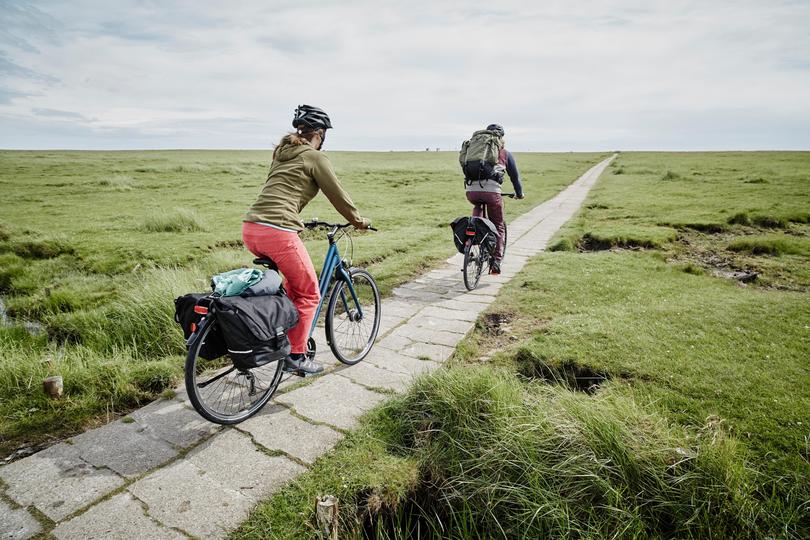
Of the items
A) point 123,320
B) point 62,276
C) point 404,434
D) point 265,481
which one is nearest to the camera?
point 265,481

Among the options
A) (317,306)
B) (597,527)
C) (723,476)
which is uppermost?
(317,306)

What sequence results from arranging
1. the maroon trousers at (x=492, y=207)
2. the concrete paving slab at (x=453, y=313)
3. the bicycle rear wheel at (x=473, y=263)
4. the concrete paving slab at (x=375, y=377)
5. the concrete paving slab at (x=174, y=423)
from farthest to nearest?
the maroon trousers at (x=492, y=207)
the bicycle rear wheel at (x=473, y=263)
the concrete paving slab at (x=453, y=313)
the concrete paving slab at (x=375, y=377)
the concrete paving slab at (x=174, y=423)

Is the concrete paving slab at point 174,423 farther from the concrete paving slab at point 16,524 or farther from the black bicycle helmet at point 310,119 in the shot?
the black bicycle helmet at point 310,119

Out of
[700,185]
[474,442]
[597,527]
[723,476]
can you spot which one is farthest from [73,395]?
[700,185]

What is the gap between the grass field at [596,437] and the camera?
2.42 m

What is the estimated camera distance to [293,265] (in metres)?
3.65

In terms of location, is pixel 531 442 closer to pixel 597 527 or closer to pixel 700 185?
pixel 597 527

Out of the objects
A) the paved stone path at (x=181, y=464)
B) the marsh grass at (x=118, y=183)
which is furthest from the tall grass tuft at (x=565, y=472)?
the marsh grass at (x=118, y=183)

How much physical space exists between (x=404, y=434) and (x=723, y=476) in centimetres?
201

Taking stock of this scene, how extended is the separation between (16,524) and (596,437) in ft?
11.3

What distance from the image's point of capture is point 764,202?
52.7 feet

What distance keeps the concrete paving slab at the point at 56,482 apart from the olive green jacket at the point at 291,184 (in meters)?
2.09

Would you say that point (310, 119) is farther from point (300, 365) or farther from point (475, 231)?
point (475, 231)

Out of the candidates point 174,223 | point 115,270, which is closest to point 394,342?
point 115,270
